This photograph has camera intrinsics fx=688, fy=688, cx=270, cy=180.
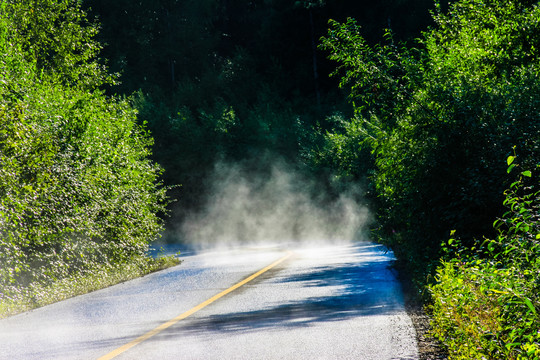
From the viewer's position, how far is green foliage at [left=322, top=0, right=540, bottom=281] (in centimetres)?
1083

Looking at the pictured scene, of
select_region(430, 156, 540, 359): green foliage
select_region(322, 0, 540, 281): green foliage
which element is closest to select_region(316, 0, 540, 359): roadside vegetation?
select_region(322, 0, 540, 281): green foliage

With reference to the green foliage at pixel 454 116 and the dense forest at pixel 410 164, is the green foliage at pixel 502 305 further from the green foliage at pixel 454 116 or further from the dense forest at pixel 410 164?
the green foliage at pixel 454 116

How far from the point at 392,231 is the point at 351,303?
6.62 metres

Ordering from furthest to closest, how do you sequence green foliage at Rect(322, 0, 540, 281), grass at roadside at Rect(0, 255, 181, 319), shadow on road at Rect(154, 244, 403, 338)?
grass at roadside at Rect(0, 255, 181, 319), green foliage at Rect(322, 0, 540, 281), shadow on road at Rect(154, 244, 403, 338)

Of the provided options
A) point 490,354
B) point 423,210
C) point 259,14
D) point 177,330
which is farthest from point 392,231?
point 259,14

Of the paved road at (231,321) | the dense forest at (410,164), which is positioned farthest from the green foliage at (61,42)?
the paved road at (231,321)

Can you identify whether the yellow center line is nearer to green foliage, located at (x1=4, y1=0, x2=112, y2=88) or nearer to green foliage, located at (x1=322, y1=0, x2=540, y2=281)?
green foliage, located at (x1=322, y1=0, x2=540, y2=281)

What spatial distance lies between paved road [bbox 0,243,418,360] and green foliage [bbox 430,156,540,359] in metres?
0.58

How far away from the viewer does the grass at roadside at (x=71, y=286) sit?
36.6 ft

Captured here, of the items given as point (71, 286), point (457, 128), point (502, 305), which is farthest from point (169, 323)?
point (457, 128)

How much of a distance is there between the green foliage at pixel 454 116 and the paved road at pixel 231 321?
1.73 m

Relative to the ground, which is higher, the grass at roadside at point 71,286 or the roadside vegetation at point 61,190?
the roadside vegetation at point 61,190

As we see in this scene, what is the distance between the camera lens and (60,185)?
1326cm

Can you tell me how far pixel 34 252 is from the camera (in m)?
12.5
